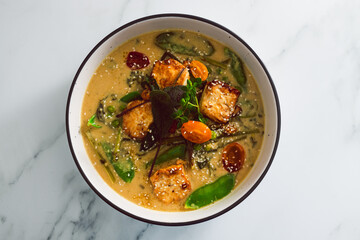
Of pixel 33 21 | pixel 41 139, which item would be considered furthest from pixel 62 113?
pixel 33 21

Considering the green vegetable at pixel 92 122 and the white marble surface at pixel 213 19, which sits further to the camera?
the white marble surface at pixel 213 19

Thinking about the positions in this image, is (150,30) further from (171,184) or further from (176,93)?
(171,184)

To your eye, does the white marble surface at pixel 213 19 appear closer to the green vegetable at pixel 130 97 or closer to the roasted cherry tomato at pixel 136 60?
the roasted cherry tomato at pixel 136 60

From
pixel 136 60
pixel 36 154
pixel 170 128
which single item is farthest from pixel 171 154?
pixel 36 154

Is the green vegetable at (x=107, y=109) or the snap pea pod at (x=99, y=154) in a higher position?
the green vegetable at (x=107, y=109)

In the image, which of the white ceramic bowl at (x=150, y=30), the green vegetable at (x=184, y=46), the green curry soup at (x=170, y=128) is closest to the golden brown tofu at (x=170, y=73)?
the green curry soup at (x=170, y=128)

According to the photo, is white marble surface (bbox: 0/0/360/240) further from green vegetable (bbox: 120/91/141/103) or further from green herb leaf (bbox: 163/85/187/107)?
A: green herb leaf (bbox: 163/85/187/107)
